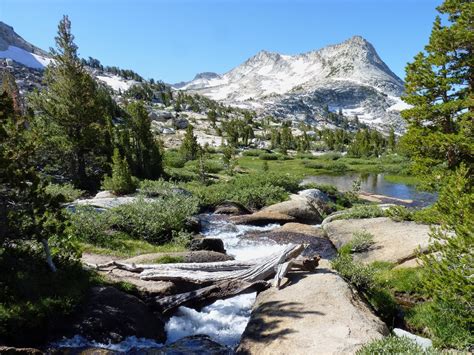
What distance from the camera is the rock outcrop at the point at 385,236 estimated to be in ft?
56.3

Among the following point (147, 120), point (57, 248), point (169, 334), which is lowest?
point (169, 334)

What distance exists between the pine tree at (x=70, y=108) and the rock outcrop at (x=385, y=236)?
24714mm

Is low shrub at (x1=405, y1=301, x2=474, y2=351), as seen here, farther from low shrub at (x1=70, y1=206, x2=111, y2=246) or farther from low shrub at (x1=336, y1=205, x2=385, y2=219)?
low shrub at (x1=70, y1=206, x2=111, y2=246)

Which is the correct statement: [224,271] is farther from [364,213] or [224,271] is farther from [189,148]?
[189,148]

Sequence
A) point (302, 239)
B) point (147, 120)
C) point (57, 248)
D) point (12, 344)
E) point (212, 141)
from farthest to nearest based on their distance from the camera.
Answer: point (212, 141) → point (147, 120) → point (302, 239) → point (57, 248) → point (12, 344)

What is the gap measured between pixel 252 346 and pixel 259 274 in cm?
379

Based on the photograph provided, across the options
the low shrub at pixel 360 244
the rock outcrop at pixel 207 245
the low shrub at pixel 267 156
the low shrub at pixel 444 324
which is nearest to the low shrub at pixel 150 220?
the rock outcrop at pixel 207 245

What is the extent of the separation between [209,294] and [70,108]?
92.7ft

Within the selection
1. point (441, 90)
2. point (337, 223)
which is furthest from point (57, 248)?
point (441, 90)

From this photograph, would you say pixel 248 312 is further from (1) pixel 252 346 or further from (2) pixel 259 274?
(1) pixel 252 346

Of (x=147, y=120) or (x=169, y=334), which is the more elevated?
(x=147, y=120)

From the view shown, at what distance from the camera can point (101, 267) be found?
46.4 feet

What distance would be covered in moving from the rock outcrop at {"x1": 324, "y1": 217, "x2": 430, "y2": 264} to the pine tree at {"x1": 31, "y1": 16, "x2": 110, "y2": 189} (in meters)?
24.7

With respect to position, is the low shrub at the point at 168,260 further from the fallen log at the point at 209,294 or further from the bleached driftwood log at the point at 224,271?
the fallen log at the point at 209,294
